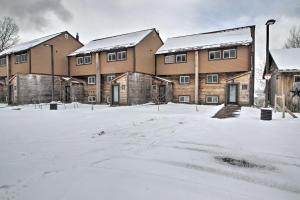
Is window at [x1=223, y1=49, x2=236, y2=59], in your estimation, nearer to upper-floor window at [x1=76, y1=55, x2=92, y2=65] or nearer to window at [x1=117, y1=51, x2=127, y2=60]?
window at [x1=117, y1=51, x2=127, y2=60]

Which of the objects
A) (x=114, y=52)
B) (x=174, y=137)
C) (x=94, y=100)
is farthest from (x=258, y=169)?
(x=94, y=100)

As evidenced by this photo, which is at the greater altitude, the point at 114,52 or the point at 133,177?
the point at 114,52

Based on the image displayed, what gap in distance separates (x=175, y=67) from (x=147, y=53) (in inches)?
146

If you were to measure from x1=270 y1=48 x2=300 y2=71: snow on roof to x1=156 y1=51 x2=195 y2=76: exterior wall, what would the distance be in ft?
25.8

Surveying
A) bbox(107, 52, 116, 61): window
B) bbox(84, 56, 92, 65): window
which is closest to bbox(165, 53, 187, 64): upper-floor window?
bbox(107, 52, 116, 61): window

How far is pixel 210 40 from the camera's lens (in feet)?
79.0

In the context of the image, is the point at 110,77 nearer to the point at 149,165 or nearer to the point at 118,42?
the point at 118,42

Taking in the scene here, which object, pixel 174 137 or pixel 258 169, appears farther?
pixel 174 137

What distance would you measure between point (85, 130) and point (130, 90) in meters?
14.2

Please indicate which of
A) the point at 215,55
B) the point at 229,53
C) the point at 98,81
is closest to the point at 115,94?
the point at 98,81

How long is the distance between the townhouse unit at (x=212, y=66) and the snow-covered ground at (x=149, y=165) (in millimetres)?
13585

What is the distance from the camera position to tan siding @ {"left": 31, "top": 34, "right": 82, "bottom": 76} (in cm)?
2608

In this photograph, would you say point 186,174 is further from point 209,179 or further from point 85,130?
point 85,130

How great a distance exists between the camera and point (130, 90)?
908 inches
